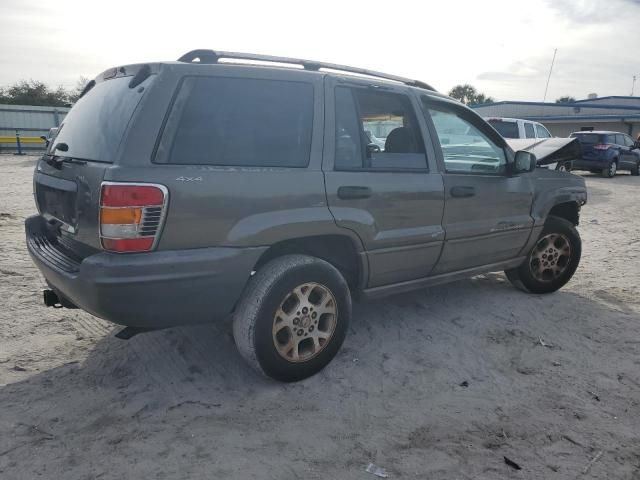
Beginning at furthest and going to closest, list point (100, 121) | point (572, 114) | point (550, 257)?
point (572, 114)
point (550, 257)
point (100, 121)

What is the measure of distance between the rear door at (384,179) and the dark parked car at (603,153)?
16409mm

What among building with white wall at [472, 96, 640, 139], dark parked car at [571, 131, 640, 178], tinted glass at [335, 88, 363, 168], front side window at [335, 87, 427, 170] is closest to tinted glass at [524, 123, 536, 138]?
dark parked car at [571, 131, 640, 178]

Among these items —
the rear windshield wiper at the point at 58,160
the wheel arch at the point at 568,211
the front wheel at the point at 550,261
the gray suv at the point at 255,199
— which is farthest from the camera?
the wheel arch at the point at 568,211

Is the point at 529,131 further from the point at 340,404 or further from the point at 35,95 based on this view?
the point at 35,95

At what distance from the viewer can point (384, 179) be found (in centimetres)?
337

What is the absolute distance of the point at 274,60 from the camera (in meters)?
3.10

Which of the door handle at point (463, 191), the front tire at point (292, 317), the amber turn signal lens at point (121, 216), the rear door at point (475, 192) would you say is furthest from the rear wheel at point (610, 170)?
the amber turn signal lens at point (121, 216)

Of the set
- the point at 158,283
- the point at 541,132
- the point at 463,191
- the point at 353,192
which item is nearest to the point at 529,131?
the point at 541,132

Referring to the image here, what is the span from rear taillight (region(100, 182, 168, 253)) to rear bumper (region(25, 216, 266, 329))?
7 cm

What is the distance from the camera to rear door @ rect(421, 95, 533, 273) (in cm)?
381

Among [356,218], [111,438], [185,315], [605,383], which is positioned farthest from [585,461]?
[111,438]

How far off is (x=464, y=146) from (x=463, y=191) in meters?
0.45

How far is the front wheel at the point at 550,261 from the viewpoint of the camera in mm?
4809

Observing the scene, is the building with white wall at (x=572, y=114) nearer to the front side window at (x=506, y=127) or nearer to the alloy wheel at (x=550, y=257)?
the front side window at (x=506, y=127)
